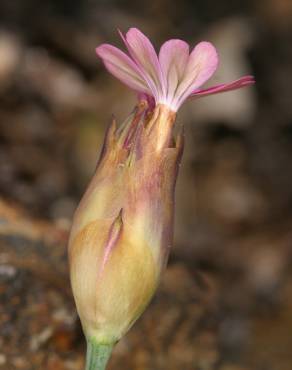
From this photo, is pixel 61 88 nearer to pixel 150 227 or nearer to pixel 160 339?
pixel 160 339

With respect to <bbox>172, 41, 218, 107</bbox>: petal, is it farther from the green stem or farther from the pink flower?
the green stem

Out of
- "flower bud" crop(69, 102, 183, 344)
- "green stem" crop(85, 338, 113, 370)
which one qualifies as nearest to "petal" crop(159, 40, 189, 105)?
"flower bud" crop(69, 102, 183, 344)

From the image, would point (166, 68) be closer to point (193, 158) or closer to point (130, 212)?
point (130, 212)

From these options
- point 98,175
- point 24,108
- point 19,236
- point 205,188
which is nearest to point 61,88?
point 24,108

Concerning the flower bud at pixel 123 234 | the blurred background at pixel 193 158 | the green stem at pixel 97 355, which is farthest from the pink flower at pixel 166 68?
the blurred background at pixel 193 158

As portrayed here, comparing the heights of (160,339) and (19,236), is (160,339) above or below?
below
